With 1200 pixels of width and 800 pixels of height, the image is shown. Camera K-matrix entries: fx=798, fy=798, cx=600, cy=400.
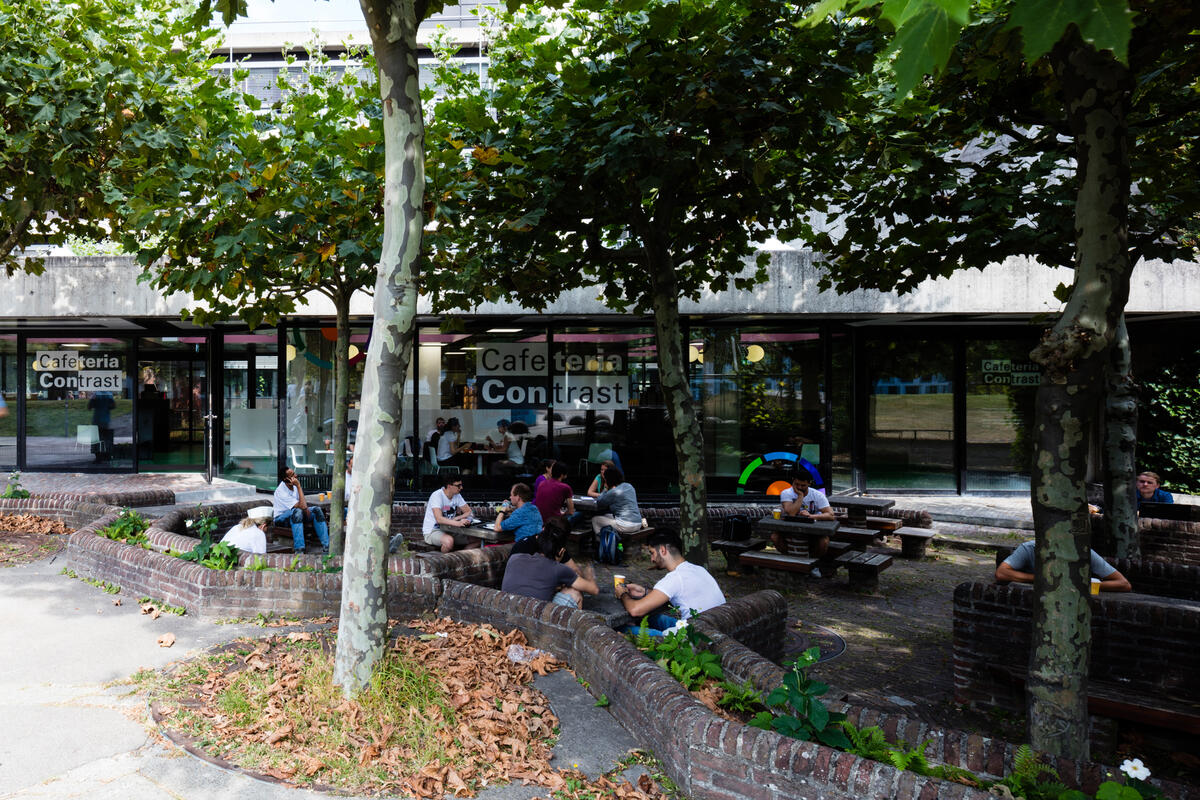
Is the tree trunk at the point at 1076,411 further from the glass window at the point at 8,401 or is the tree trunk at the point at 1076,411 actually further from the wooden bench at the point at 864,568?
the glass window at the point at 8,401

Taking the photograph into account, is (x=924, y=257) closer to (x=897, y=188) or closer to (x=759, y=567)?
(x=897, y=188)

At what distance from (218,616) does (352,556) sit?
116 inches

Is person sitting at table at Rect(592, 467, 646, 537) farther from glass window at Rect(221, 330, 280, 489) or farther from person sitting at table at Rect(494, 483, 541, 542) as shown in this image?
glass window at Rect(221, 330, 280, 489)

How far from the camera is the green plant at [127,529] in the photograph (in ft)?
27.6

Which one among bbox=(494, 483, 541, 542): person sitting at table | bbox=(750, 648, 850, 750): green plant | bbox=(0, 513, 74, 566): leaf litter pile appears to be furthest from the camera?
bbox=(0, 513, 74, 566): leaf litter pile

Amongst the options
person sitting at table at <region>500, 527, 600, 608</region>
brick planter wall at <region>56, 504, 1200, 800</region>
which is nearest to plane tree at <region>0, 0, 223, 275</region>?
brick planter wall at <region>56, 504, 1200, 800</region>

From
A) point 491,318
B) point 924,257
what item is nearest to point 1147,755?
point 924,257

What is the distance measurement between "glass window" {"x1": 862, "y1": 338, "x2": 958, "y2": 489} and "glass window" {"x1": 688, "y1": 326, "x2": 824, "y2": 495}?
5.96 feet

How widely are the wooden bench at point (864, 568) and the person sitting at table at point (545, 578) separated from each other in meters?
3.59

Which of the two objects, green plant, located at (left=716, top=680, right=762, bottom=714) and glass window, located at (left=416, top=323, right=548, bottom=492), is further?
glass window, located at (left=416, top=323, right=548, bottom=492)

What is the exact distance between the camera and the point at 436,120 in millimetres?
7828

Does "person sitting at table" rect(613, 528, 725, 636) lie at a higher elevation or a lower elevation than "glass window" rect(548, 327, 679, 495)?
lower

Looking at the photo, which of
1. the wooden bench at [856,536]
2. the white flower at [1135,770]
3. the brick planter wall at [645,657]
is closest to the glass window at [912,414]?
the wooden bench at [856,536]

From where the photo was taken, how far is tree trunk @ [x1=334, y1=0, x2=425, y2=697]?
181 inches
